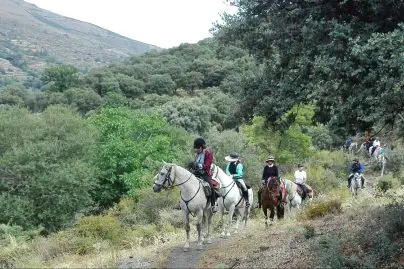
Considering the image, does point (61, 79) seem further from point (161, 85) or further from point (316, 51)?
point (316, 51)

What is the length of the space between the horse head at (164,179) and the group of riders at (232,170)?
1002mm

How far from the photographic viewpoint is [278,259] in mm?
11695

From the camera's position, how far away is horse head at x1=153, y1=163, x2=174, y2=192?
44.4 feet

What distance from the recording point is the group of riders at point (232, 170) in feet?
46.5

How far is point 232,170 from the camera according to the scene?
57.4 feet

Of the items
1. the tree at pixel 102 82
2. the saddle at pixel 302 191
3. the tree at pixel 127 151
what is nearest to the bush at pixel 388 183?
the saddle at pixel 302 191

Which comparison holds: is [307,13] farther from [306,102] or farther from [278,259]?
[278,259]

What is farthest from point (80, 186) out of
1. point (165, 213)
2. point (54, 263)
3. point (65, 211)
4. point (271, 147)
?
point (54, 263)

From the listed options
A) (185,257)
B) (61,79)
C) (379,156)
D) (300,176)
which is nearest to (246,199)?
(185,257)

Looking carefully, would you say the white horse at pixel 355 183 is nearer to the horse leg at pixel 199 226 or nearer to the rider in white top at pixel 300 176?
the rider in white top at pixel 300 176

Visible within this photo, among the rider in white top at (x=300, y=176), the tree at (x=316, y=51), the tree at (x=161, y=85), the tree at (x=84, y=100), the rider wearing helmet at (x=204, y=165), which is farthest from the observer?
the tree at (x=161, y=85)

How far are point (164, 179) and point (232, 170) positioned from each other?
4.45 meters

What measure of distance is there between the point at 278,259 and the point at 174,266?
2457mm

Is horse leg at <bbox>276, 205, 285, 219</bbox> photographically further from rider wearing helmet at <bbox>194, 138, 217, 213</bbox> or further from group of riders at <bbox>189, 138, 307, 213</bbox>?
rider wearing helmet at <bbox>194, 138, 217, 213</bbox>
